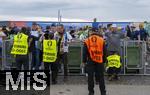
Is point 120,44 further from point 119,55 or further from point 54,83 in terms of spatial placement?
point 54,83

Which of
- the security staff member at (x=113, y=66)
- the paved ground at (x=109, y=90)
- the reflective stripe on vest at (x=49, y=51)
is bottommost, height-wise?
the paved ground at (x=109, y=90)

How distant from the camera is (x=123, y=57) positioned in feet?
62.4

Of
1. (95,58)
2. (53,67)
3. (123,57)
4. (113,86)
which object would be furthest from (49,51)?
(95,58)

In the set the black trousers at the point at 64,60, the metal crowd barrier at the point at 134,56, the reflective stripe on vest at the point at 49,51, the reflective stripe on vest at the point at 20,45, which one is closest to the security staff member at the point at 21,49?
the reflective stripe on vest at the point at 20,45

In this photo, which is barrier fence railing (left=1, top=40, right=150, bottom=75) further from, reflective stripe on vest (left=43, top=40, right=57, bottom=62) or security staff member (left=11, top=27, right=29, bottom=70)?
reflective stripe on vest (left=43, top=40, right=57, bottom=62)

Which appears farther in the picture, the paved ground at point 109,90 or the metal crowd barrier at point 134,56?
the metal crowd barrier at point 134,56

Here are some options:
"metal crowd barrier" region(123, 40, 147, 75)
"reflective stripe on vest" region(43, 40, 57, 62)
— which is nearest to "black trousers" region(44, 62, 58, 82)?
"reflective stripe on vest" region(43, 40, 57, 62)

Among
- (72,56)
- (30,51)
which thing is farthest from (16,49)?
(72,56)

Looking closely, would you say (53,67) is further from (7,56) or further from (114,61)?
(7,56)

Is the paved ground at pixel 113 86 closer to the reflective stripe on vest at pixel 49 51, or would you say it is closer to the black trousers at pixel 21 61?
the reflective stripe on vest at pixel 49 51

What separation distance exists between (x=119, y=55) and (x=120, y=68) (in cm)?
51

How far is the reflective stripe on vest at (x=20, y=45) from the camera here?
17.2m

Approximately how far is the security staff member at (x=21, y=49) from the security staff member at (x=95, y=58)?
3503 mm

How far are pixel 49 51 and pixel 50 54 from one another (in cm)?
24
